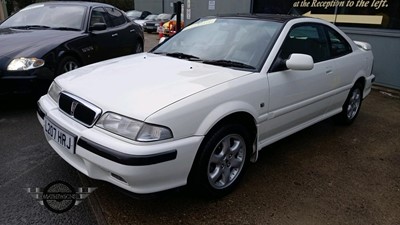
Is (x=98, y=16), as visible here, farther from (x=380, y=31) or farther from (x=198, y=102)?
(x=380, y=31)

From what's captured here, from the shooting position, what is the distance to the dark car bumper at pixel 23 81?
4.18 metres

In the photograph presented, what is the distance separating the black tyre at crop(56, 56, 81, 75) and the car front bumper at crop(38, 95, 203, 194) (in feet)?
8.48

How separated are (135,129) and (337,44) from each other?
9.76 feet

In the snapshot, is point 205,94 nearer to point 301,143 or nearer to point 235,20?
point 235,20

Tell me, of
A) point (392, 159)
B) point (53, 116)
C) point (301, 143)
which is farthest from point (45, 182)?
point (392, 159)

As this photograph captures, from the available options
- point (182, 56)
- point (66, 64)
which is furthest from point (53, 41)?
point (182, 56)

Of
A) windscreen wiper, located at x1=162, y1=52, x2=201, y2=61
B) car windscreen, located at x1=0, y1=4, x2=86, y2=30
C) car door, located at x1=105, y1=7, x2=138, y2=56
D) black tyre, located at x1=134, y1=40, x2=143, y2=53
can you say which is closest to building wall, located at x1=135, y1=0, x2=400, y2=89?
black tyre, located at x1=134, y1=40, x2=143, y2=53

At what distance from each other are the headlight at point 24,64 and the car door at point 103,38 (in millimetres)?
1278

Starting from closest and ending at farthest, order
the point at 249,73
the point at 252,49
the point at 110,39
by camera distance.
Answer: the point at 249,73 < the point at 252,49 < the point at 110,39

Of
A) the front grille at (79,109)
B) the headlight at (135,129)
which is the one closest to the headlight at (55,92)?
the front grille at (79,109)

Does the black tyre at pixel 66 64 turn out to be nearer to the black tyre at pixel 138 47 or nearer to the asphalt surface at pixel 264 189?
the asphalt surface at pixel 264 189

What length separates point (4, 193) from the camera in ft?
8.81

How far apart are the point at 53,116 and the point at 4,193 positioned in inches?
29.2

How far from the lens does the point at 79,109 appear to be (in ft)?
8.09
